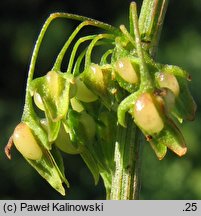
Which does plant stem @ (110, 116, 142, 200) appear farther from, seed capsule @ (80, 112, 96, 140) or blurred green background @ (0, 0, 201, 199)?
blurred green background @ (0, 0, 201, 199)

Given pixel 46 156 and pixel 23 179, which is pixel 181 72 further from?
pixel 23 179

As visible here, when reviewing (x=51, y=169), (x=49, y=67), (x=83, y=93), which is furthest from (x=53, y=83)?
(x=49, y=67)

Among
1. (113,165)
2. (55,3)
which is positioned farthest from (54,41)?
(113,165)

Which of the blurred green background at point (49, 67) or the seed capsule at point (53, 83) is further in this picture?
the blurred green background at point (49, 67)

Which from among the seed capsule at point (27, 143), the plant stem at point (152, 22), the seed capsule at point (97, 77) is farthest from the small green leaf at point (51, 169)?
the plant stem at point (152, 22)

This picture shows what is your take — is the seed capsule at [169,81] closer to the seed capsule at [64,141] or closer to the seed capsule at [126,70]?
the seed capsule at [126,70]

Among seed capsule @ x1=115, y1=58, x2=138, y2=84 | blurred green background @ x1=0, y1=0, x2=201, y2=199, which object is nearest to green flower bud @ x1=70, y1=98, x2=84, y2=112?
seed capsule @ x1=115, y1=58, x2=138, y2=84

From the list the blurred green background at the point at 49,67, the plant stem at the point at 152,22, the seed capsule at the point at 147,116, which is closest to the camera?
the seed capsule at the point at 147,116
